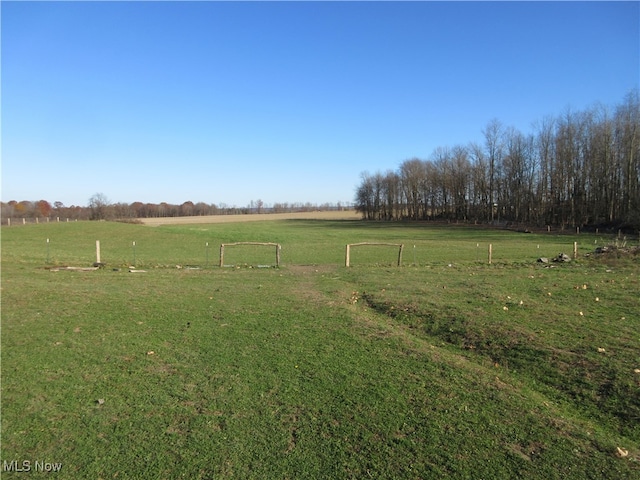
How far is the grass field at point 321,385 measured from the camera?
4156 mm

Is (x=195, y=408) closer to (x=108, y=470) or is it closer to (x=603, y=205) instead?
(x=108, y=470)

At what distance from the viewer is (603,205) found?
6794cm

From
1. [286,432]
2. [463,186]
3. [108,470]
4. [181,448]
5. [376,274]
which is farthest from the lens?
[463,186]

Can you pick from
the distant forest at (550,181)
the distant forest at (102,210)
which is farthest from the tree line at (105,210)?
the distant forest at (550,181)

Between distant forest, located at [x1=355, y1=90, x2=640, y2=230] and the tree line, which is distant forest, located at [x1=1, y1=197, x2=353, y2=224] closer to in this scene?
the tree line

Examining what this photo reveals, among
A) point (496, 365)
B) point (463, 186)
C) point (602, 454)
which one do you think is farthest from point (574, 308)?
point (463, 186)

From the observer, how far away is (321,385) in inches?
234

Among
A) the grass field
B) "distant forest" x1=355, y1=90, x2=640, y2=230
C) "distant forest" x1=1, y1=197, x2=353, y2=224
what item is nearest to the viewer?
the grass field

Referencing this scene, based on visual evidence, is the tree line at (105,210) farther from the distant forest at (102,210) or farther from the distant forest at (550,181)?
the distant forest at (550,181)

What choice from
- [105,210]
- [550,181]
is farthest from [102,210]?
[550,181]

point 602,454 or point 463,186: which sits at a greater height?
point 463,186

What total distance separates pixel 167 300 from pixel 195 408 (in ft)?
24.9

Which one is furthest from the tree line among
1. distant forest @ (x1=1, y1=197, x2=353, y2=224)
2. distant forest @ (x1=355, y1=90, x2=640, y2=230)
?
distant forest @ (x1=355, y1=90, x2=640, y2=230)

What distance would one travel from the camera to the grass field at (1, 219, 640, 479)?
416cm
